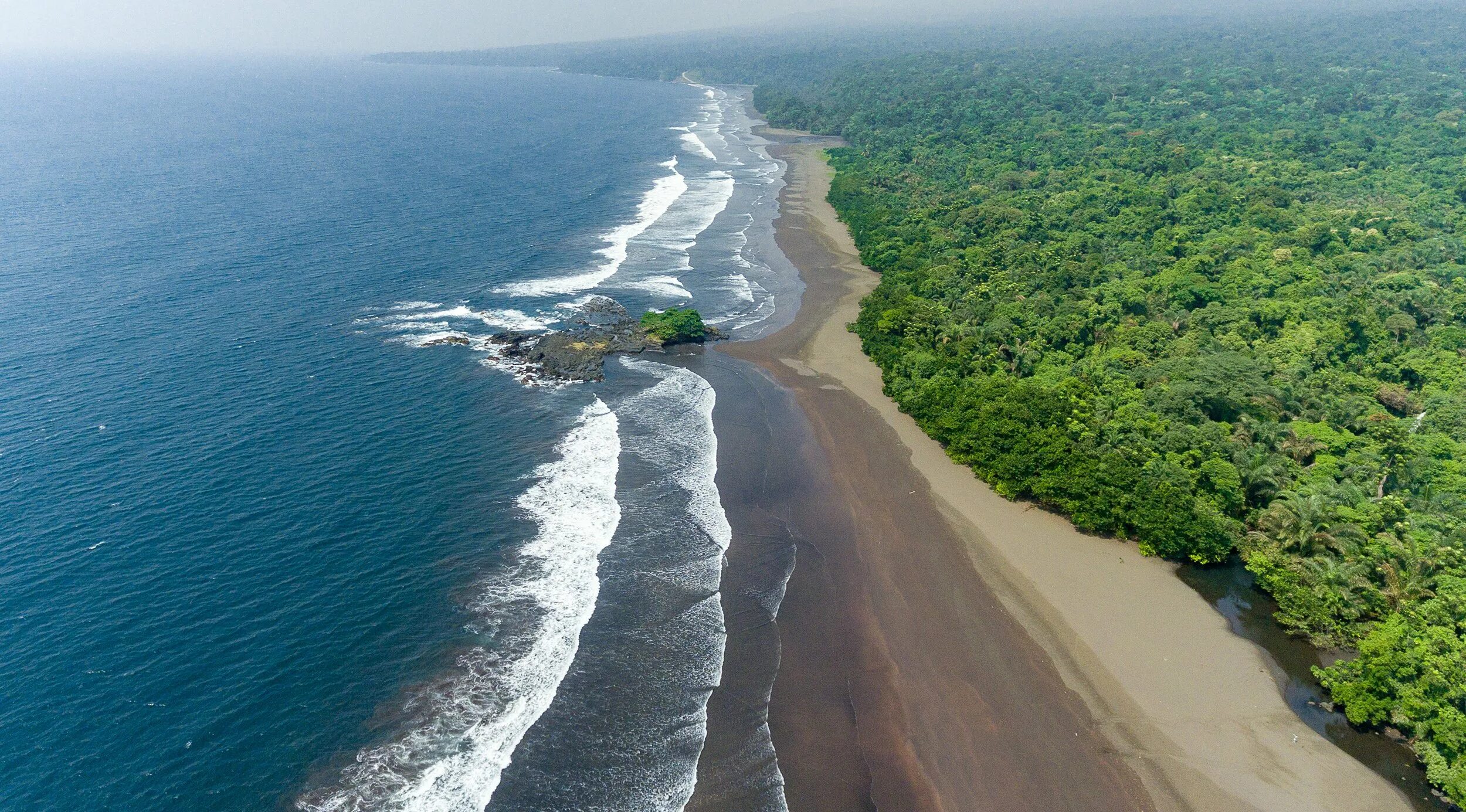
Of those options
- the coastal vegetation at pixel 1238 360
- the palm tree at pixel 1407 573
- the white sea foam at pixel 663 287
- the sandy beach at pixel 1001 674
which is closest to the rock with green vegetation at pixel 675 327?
the white sea foam at pixel 663 287

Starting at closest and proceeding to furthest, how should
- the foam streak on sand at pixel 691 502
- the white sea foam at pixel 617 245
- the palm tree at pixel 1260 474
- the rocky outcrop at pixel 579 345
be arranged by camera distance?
the foam streak on sand at pixel 691 502 → the palm tree at pixel 1260 474 → the rocky outcrop at pixel 579 345 → the white sea foam at pixel 617 245

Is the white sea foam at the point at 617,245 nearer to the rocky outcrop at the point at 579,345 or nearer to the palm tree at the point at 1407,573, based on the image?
the rocky outcrop at the point at 579,345

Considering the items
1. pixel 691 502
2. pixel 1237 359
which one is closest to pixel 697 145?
pixel 1237 359

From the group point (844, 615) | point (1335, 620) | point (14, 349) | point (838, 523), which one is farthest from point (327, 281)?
point (1335, 620)

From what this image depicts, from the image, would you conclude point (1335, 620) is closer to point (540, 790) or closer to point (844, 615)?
point (844, 615)

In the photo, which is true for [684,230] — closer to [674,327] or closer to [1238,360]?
[674,327]

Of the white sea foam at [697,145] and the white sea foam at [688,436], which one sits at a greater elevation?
the white sea foam at [697,145]
